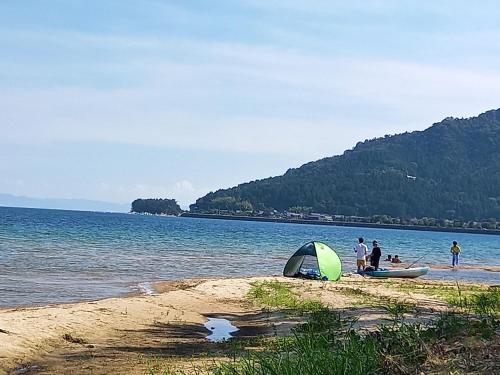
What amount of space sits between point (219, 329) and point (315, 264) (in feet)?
42.0

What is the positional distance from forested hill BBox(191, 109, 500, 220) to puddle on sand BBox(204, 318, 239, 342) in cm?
15229

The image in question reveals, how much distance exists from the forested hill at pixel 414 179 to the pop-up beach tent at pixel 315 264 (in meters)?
141

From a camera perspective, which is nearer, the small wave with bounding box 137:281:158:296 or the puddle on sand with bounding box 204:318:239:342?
the puddle on sand with bounding box 204:318:239:342

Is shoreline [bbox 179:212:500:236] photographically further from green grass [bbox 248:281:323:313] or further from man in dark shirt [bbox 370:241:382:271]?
green grass [bbox 248:281:323:313]

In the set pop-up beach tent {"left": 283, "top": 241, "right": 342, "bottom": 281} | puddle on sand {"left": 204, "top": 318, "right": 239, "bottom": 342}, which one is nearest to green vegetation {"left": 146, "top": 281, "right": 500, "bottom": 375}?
puddle on sand {"left": 204, "top": 318, "right": 239, "bottom": 342}

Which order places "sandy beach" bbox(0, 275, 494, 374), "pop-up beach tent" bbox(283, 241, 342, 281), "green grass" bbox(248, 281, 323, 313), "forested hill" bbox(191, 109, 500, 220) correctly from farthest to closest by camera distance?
"forested hill" bbox(191, 109, 500, 220) → "pop-up beach tent" bbox(283, 241, 342, 281) → "green grass" bbox(248, 281, 323, 313) → "sandy beach" bbox(0, 275, 494, 374)

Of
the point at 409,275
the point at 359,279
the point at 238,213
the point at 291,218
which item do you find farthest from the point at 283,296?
the point at 238,213

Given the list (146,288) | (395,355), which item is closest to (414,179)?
(146,288)

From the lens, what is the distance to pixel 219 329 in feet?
51.0

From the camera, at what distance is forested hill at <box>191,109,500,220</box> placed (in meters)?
164

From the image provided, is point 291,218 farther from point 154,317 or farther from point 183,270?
point 154,317

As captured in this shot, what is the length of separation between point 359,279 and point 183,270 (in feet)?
30.6

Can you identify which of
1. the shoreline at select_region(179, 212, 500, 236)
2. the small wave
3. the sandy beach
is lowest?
the small wave

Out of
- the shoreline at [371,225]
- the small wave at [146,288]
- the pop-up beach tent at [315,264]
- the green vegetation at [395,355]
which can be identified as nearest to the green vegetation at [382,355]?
the green vegetation at [395,355]
